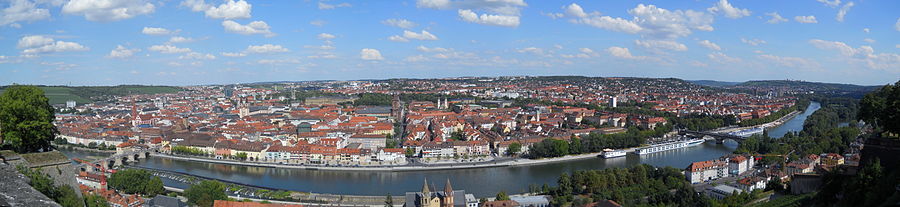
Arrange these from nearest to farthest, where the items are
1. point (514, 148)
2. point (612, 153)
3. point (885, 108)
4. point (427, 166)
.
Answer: point (885, 108) → point (427, 166) → point (514, 148) → point (612, 153)

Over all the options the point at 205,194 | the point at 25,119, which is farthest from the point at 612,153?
the point at 25,119

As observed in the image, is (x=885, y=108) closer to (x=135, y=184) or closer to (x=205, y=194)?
(x=205, y=194)

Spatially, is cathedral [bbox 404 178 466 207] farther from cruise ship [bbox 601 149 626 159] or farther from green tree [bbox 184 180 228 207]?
cruise ship [bbox 601 149 626 159]

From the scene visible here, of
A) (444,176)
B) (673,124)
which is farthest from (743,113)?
(444,176)

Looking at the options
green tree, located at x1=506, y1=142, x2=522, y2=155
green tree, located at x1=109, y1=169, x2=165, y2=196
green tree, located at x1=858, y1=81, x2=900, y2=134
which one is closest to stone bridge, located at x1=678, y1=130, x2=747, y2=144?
green tree, located at x1=506, y1=142, x2=522, y2=155

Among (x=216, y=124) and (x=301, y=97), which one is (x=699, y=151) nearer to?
(x=216, y=124)

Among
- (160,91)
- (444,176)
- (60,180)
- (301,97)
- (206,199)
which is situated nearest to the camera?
(60,180)

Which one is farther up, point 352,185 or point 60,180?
point 60,180
